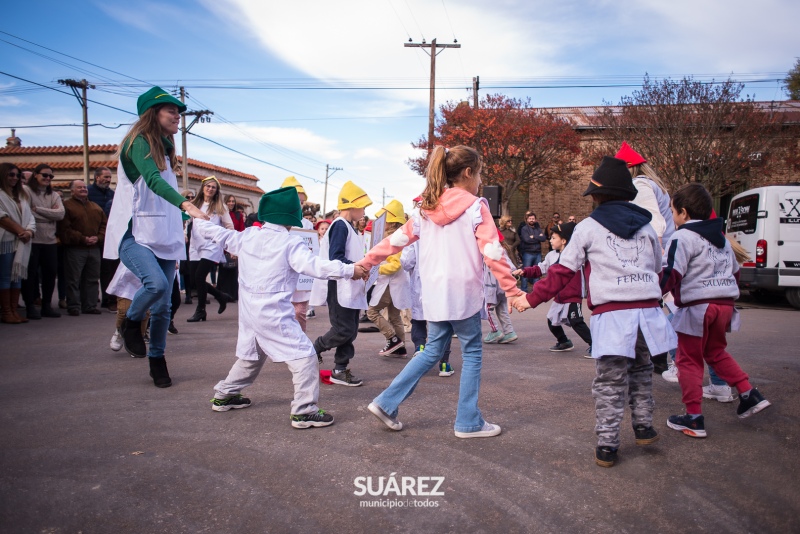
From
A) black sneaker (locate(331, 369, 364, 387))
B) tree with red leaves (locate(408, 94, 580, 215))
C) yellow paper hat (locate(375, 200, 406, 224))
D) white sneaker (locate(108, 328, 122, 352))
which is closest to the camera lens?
black sneaker (locate(331, 369, 364, 387))

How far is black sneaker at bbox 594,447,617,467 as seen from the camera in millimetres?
3410

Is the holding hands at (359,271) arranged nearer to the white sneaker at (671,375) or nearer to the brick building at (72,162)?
the white sneaker at (671,375)

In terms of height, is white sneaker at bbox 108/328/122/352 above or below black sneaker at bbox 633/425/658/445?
below

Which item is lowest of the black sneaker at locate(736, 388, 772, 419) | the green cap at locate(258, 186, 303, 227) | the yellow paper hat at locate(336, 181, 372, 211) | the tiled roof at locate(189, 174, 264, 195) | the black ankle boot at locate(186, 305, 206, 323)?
the black ankle boot at locate(186, 305, 206, 323)

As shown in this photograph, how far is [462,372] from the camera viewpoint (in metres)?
3.97

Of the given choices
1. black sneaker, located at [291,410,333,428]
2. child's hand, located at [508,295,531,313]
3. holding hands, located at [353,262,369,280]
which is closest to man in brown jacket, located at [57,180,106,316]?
black sneaker, located at [291,410,333,428]

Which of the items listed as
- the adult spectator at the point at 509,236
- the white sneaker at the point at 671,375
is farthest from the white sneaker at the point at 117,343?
the adult spectator at the point at 509,236

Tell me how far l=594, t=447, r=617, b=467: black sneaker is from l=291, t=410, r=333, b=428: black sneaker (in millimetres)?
1753

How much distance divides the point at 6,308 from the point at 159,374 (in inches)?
182

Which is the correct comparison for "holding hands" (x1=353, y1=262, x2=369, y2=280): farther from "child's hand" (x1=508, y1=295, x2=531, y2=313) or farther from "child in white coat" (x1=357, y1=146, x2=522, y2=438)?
"child's hand" (x1=508, y1=295, x2=531, y2=313)

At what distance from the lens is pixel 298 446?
3723mm

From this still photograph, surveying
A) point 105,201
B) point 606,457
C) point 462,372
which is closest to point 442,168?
point 462,372

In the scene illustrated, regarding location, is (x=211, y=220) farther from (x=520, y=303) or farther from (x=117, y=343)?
(x=520, y=303)

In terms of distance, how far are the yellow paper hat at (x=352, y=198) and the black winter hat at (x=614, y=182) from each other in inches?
98.5
